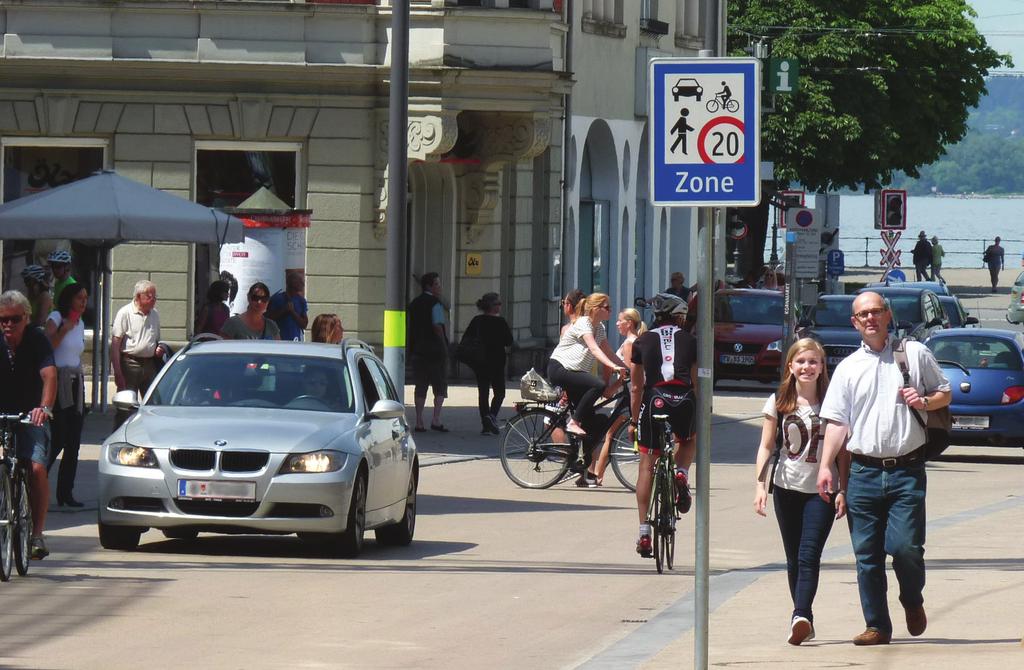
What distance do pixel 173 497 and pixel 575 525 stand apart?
411 cm

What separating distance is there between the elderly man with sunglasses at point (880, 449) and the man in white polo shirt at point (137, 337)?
9.57 m

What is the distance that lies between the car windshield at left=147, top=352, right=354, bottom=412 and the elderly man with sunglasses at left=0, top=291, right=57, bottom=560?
4.97 feet

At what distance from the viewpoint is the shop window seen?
30.2 m

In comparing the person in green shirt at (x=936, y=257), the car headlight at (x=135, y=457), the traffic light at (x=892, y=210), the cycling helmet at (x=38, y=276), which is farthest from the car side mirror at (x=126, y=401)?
the person in green shirt at (x=936, y=257)

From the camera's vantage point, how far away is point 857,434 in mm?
10180

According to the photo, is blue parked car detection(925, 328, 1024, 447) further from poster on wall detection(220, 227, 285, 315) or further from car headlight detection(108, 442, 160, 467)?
car headlight detection(108, 442, 160, 467)

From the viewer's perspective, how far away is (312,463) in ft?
44.6

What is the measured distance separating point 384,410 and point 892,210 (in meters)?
28.5

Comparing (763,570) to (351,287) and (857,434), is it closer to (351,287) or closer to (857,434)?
(857,434)

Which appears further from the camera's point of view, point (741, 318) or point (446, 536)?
point (741, 318)

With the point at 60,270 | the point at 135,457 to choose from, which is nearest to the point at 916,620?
the point at 135,457

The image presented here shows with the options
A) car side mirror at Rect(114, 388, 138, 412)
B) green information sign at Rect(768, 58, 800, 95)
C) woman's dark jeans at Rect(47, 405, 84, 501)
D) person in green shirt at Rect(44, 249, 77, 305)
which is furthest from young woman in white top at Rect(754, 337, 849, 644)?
green information sign at Rect(768, 58, 800, 95)

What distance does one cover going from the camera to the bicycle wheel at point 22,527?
12.5 metres

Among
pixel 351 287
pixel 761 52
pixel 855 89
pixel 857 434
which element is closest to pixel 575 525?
pixel 857 434
